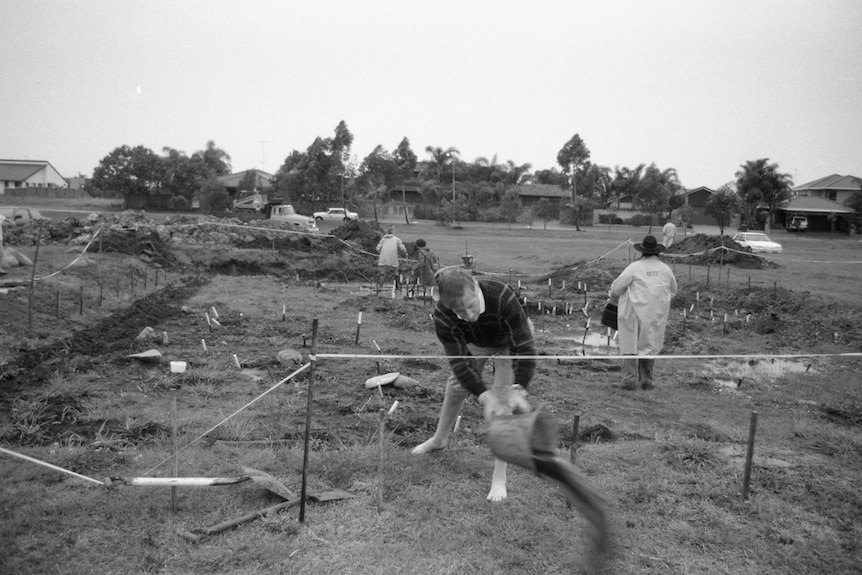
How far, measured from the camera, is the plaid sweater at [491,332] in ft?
13.7

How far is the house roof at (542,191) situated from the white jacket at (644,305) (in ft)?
190

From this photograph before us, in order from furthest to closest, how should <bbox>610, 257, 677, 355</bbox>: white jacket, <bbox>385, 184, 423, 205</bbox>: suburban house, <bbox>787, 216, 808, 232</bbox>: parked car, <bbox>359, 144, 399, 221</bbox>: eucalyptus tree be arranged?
<bbox>385, 184, 423, 205</bbox>: suburban house → <bbox>359, 144, 399, 221</bbox>: eucalyptus tree → <bbox>787, 216, 808, 232</bbox>: parked car → <bbox>610, 257, 677, 355</bbox>: white jacket

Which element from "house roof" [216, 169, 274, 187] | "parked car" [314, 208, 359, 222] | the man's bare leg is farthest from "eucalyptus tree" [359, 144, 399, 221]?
the man's bare leg

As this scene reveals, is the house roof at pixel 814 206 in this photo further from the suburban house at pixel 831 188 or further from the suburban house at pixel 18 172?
the suburban house at pixel 18 172

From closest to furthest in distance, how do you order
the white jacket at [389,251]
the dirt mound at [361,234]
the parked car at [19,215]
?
the white jacket at [389,251]
the parked car at [19,215]
the dirt mound at [361,234]

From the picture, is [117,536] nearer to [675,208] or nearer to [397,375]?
[397,375]

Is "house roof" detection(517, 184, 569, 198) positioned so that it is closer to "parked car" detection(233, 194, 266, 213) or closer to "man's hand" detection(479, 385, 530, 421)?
"parked car" detection(233, 194, 266, 213)

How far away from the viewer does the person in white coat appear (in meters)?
7.35

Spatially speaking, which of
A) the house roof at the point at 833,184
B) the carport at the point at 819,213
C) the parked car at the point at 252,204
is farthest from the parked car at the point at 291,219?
the house roof at the point at 833,184

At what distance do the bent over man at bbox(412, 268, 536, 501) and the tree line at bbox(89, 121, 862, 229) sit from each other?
40.8m

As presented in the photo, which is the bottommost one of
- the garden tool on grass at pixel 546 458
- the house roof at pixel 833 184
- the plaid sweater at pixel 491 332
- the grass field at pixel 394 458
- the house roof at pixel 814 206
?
the grass field at pixel 394 458

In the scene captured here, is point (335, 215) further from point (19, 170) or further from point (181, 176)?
point (19, 170)

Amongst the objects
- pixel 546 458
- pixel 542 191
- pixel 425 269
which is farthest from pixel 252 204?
pixel 546 458

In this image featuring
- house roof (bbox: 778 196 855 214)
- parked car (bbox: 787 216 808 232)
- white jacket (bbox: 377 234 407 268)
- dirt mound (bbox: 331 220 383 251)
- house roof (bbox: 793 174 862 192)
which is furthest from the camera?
house roof (bbox: 793 174 862 192)
